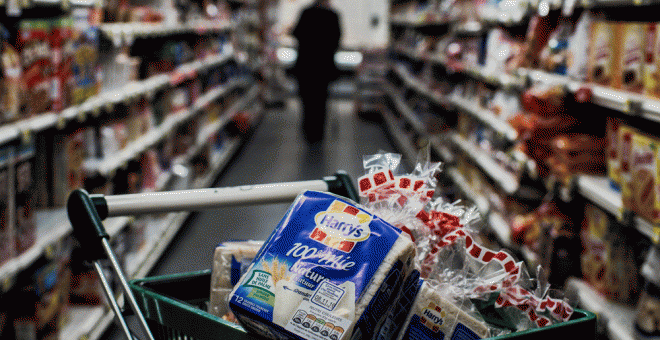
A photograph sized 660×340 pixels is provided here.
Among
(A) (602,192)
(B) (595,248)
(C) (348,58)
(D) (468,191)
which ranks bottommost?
(C) (348,58)

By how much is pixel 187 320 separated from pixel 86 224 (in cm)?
28

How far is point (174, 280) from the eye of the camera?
1.12 m

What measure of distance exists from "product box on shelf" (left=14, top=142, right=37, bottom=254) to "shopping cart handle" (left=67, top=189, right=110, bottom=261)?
48.2 inches

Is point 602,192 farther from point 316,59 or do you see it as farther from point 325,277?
point 316,59

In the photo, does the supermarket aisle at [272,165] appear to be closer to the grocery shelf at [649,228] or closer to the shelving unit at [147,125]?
the shelving unit at [147,125]

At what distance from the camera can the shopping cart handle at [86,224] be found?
3.37ft

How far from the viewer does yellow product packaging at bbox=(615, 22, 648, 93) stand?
85.1 inches

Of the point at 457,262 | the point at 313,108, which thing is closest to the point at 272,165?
the point at 313,108

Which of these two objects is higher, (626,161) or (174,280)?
(174,280)

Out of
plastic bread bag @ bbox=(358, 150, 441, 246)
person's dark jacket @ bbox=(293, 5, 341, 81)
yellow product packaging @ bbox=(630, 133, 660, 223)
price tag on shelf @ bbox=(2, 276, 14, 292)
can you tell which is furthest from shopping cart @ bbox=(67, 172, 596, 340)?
person's dark jacket @ bbox=(293, 5, 341, 81)

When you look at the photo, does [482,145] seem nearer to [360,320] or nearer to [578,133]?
[578,133]

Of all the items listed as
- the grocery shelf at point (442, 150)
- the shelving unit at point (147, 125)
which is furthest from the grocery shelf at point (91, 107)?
the grocery shelf at point (442, 150)

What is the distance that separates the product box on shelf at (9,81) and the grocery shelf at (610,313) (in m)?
2.06

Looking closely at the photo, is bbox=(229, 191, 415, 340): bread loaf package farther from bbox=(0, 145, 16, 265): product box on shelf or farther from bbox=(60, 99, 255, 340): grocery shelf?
bbox=(60, 99, 255, 340): grocery shelf
